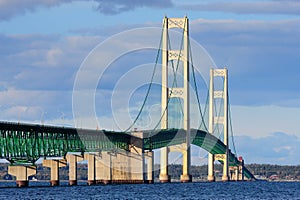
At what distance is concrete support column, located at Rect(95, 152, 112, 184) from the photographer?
145 m

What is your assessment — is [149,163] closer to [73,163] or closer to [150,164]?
[150,164]

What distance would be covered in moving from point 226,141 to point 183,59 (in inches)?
1705

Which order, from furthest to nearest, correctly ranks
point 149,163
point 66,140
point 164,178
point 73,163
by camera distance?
point 164,178 < point 149,163 < point 73,163 < point 66,140

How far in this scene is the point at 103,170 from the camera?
14512 cm

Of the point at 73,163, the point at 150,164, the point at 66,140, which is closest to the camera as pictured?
the point at 66,140

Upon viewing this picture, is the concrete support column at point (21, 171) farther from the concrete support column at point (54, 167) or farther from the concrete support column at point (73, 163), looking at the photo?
the concrete support column at point (73, 163)

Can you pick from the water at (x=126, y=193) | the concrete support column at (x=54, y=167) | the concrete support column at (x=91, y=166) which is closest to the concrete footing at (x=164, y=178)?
the concrete support column at (x=91, y=166)

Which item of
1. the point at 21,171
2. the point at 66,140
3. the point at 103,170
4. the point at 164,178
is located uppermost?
the point at 66,140

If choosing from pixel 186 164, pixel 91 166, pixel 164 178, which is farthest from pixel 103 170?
pixel 186 164

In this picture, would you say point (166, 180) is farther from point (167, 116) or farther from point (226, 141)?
point (226, 141)

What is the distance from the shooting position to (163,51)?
156750 millimetres

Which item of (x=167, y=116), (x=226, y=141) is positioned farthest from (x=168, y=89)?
(x=226, y=141)

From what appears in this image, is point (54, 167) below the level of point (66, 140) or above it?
below

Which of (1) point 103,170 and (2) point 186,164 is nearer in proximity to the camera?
(1) point 103,170
